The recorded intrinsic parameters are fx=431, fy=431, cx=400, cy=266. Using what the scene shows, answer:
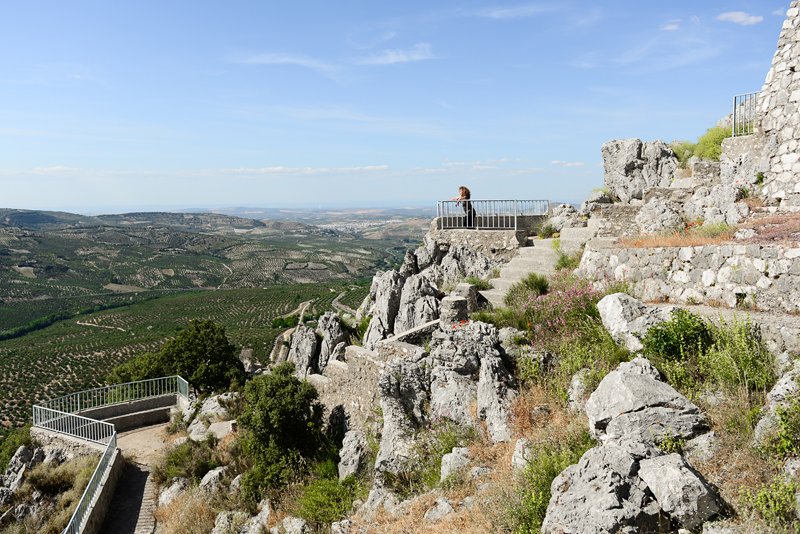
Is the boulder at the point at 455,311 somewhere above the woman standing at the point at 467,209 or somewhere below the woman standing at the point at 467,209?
below

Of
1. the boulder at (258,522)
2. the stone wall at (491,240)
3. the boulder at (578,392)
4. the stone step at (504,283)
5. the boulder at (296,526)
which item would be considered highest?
the stone wall at (491,240)

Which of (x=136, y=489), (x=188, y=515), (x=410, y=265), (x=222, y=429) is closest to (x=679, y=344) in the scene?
(x=410, y=265)

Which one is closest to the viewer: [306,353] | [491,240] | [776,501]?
[776,501]

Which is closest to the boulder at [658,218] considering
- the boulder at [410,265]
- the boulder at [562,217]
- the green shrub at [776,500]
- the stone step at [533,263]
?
the stone step at [533,263]

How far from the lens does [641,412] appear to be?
4.51 m

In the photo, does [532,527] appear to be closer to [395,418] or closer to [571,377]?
[571,377]

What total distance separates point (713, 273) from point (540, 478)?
4652mm

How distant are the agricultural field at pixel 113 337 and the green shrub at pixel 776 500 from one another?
46.8 meters

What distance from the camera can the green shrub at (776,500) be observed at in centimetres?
315

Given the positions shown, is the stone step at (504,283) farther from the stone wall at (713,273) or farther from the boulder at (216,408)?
the boulder at (216,408)

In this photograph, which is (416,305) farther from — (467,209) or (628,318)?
(628,318)

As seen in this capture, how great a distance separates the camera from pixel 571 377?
6445 mm

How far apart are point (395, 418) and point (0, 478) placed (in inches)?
655

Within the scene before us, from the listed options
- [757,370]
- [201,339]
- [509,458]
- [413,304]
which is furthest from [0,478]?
[757,370]
